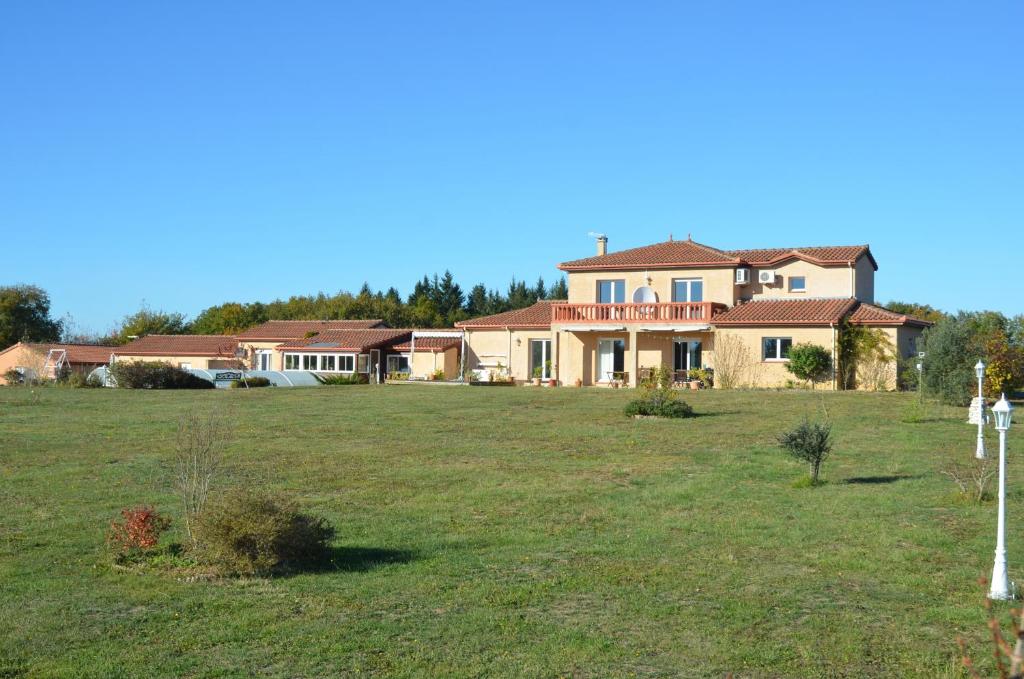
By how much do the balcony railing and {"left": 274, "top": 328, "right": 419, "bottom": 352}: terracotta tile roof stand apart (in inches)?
638

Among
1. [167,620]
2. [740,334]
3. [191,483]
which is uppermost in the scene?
[740,334]

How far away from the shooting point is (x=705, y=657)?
806 cm

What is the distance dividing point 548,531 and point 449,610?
4.04 meters

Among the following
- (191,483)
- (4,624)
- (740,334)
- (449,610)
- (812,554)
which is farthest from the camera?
(740,334)

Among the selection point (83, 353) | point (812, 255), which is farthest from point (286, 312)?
point (812, 255)

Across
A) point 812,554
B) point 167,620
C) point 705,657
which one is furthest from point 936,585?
point 167,620

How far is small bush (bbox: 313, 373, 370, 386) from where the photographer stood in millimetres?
49438

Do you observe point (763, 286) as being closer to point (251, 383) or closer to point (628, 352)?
point (628, 352)

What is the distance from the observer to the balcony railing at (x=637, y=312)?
41.3 meters

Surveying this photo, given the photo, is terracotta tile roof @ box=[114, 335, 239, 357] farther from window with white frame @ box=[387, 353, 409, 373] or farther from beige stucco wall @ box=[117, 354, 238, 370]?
window with white frame @ box=[387, 353, 409, 373]

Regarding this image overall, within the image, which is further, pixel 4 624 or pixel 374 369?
pixel 374 369

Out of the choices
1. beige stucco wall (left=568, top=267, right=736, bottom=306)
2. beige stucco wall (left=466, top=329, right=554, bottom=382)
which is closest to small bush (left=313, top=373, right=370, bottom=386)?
beige stucco wall (left=466, top=329, right=554, bottom=382)

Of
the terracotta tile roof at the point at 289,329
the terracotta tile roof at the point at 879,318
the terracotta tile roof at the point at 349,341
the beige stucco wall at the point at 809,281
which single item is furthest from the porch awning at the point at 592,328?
the terracotta tile roof at the point at 289,329

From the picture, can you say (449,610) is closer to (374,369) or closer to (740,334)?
(740,334)
